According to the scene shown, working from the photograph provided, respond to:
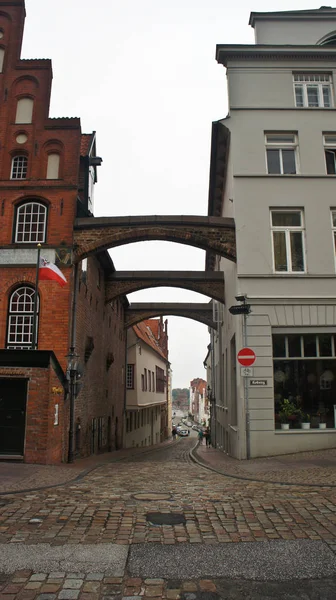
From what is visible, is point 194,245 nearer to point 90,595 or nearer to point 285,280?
point 285,280

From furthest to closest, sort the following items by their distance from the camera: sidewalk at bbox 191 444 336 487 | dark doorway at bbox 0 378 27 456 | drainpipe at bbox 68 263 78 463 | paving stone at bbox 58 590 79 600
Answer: drainpipe at bbox 68 263 78 463, dark doorway at bbox 0 378 27 456, sidewalk at bbox 191 444 336 487, paving stone at bbox 58 590 79 600

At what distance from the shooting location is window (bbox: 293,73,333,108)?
16.7 meters

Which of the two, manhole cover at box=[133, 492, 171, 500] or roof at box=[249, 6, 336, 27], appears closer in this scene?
manhole cover at box=[133, 492, 171, 500]

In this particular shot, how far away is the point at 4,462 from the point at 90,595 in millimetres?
8835

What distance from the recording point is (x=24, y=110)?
18125mm

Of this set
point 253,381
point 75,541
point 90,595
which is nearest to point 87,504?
point 75,541

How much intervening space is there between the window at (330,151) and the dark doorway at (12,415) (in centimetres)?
1177

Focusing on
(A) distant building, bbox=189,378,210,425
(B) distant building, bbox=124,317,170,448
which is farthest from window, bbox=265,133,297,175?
(A) distant building, bbox=189,378,210,425

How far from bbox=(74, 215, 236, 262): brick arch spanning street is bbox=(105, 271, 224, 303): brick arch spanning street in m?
7.66

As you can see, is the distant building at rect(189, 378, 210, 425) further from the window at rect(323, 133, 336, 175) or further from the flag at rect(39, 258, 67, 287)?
the flag at rect(39, 258, 67, 287)

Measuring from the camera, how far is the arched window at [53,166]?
17.4 m

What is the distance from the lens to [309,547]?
5391 mm

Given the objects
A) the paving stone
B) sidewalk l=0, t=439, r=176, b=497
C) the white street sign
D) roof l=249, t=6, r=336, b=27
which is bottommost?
the paving stone

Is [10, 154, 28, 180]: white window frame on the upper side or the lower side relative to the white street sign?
upper
